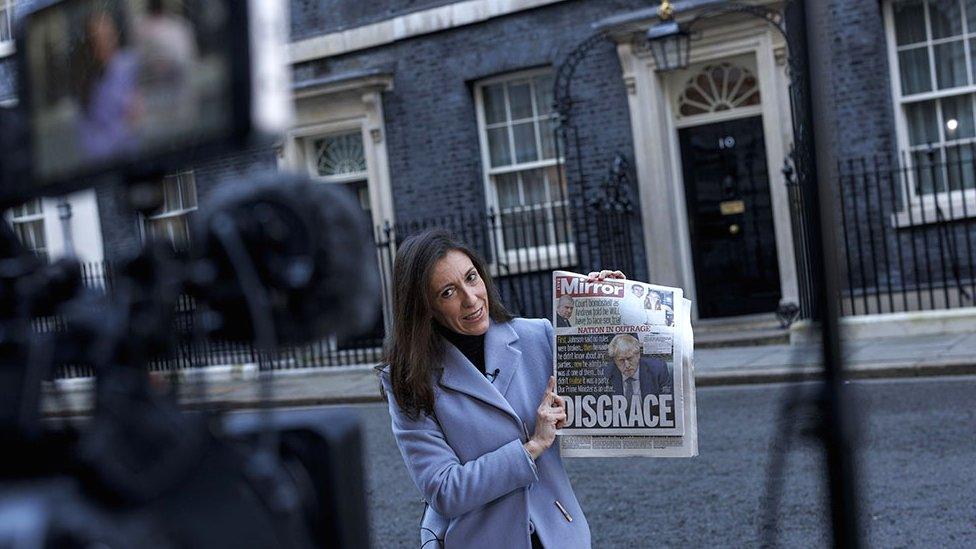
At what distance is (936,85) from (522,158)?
16.9 feet

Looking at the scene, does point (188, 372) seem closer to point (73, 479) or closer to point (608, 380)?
point (73, 479)

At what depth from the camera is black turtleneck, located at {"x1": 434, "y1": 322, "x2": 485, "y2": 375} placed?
3.40 m

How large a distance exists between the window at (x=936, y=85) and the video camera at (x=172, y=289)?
1339 centimetres

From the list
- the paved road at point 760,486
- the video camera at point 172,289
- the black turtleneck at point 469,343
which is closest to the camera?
the video camera at point 172,289

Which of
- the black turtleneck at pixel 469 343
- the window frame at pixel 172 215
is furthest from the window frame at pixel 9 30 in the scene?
the black turtleneck at pixel 469 343

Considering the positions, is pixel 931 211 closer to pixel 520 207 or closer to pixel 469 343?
pixel 520 207

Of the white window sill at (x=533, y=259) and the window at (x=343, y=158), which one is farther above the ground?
the window at (x=343, y=158)

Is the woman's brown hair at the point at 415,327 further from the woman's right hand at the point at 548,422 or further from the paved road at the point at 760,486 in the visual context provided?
the paved road at the point at 760,486

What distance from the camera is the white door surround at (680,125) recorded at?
14516mm

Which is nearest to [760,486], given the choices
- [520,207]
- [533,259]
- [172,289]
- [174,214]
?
[174,214]

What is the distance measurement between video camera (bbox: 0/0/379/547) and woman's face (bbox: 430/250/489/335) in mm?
2038

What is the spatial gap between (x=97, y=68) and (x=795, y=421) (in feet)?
3.13

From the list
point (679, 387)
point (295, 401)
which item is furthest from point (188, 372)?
point (295, 401)

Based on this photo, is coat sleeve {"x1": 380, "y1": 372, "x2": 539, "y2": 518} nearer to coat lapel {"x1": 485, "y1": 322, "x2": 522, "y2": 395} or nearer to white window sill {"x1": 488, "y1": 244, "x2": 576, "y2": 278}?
coat lapel {"x1": 485, "y1": 322, "x2": 522, "y2": 395}
